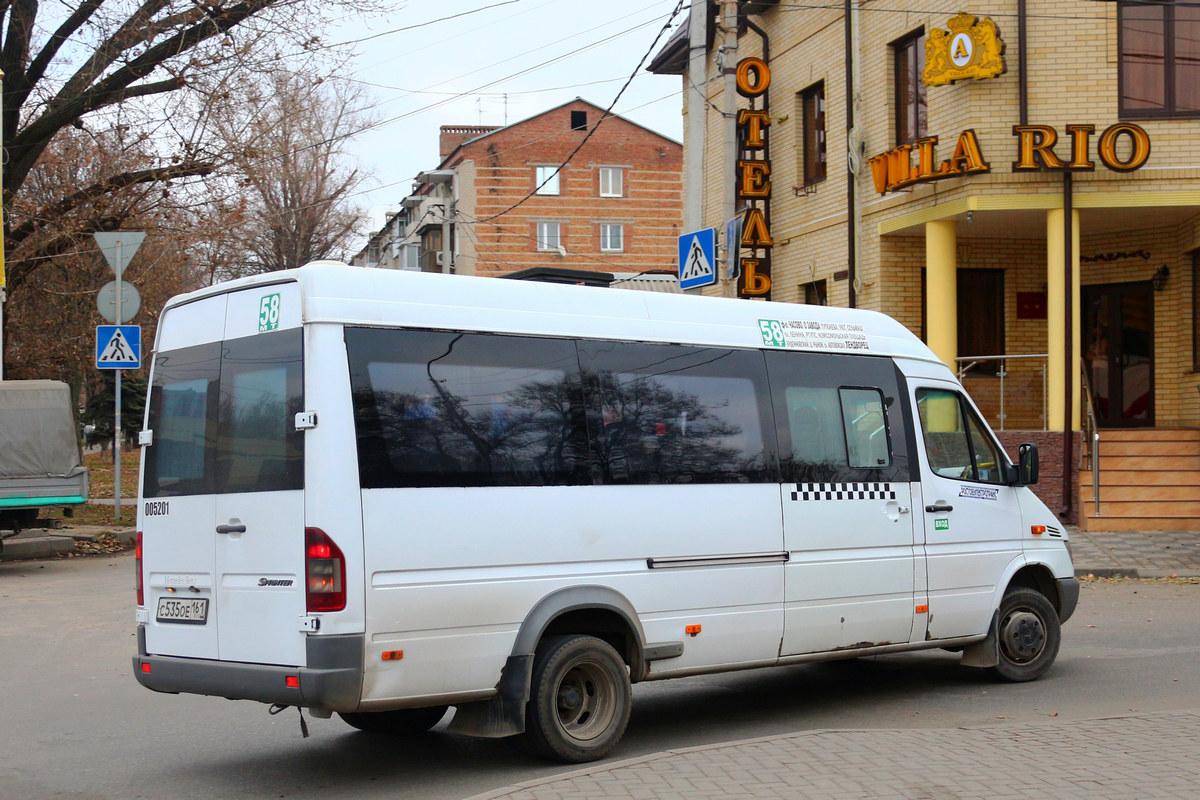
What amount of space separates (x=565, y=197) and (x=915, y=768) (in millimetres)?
54697

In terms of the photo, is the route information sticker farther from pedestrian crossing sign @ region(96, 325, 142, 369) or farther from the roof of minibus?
pedestrian crossing sign @ region(96, 325, 142, 369)

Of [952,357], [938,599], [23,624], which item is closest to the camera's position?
[938,599]

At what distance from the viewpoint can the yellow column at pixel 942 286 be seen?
1919 cm

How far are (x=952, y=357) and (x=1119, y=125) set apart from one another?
3.86 m

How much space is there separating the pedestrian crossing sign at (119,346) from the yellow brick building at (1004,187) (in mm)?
7708

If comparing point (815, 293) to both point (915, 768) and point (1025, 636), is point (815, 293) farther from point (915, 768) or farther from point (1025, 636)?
point (915, 768)

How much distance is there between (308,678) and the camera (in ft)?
19.3

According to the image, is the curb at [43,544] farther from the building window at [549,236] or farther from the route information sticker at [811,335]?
the building window at [549,236]

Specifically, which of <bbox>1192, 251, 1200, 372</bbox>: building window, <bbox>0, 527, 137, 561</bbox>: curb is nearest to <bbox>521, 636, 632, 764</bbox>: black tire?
<bbox>0, 527, 137, 561</bbox>: curb

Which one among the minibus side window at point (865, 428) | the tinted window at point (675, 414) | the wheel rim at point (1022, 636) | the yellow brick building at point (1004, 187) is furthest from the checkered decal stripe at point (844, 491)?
the yellow brick building at point (1004, 187)

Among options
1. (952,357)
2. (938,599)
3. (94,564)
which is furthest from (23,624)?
(952,357)

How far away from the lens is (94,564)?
15977 mm

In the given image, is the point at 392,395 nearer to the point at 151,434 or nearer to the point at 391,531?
the point at 391,531

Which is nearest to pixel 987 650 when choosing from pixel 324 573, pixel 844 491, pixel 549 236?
pixel 844 491
